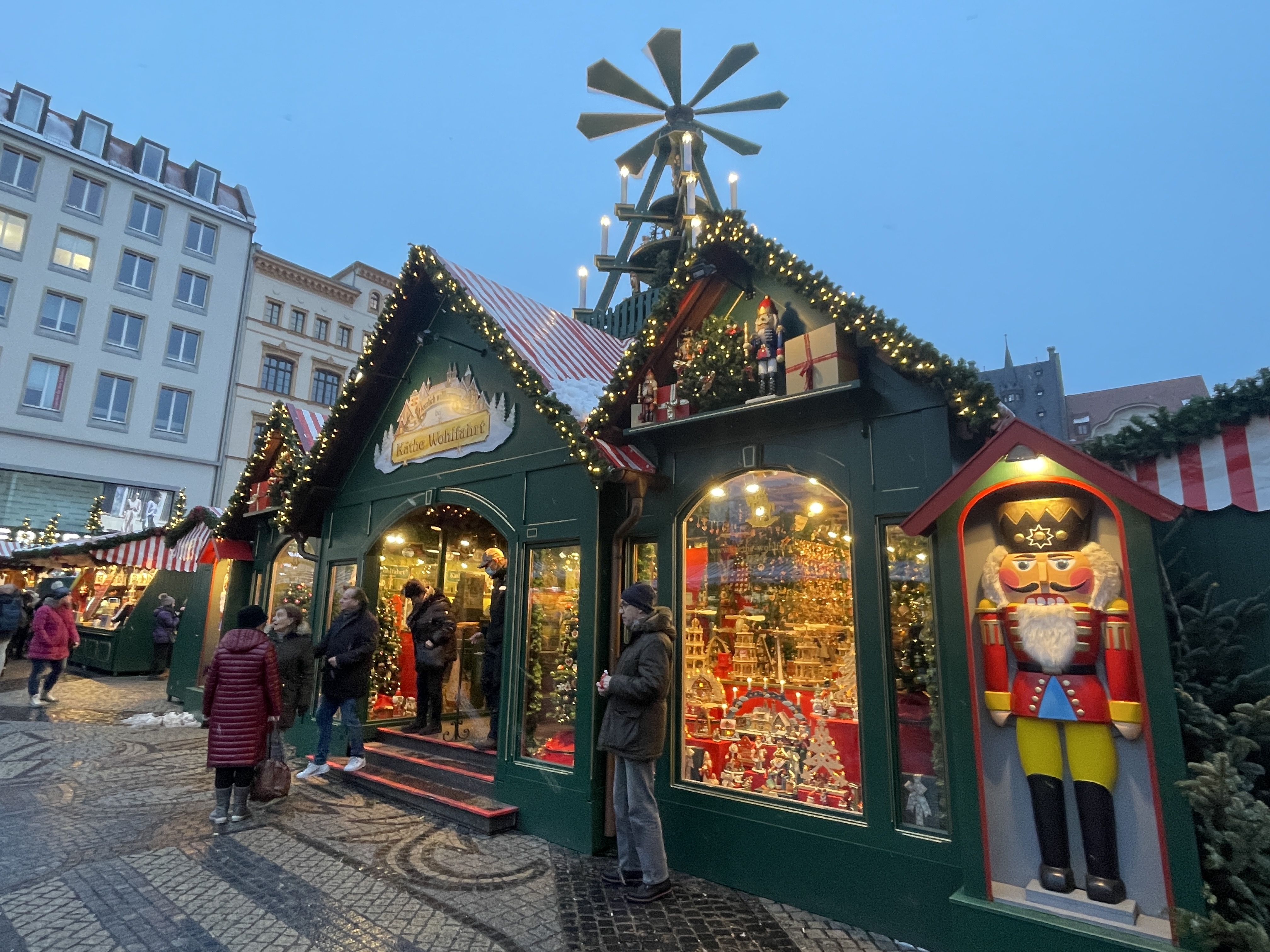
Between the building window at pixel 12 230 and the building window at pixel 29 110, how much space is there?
12.9 feet

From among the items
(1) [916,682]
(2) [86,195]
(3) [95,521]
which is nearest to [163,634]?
(3) [95,521]

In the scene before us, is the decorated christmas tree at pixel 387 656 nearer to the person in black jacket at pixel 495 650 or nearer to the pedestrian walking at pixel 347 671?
the pedestrian walking at pixel 347 671

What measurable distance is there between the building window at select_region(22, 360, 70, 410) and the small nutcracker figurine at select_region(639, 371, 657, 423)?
29.2 metres

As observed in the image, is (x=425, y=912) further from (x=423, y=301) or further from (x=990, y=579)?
(x=423, y=301)

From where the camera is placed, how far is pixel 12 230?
25203mm

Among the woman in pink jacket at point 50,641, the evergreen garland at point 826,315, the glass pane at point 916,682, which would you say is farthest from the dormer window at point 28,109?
the glass pane at point 916,682

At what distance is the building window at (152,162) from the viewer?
96.2 ft

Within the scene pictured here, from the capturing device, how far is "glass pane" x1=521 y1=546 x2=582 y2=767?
20.0 feet

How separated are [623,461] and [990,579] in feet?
9.40

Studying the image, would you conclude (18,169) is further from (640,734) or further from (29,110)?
(640,734)

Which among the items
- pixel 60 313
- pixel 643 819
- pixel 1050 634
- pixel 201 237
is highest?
pixel 201 237

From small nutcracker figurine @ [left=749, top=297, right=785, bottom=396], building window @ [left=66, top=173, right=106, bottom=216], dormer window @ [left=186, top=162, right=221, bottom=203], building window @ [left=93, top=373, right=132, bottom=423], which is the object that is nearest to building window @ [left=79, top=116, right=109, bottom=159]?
building window @ [left=66, top=173, right=106, bottom=216]

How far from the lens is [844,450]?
4953 mm

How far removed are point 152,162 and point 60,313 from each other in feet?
27.3
